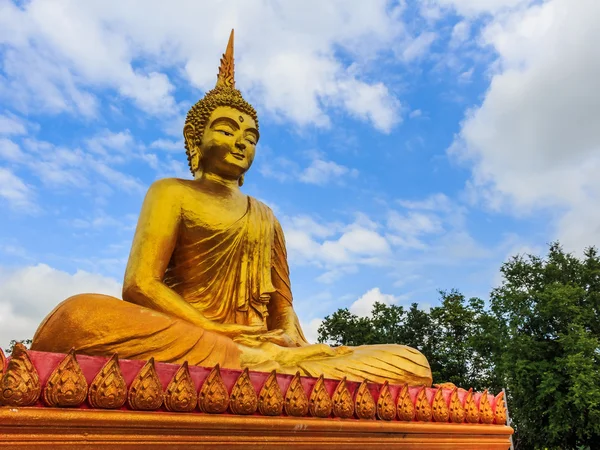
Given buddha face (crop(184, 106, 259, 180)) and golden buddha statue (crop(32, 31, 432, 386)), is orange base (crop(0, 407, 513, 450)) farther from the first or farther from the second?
buddha face (crop(184, 106, 259, 180))

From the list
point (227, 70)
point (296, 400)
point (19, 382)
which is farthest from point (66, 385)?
point (227, 70)

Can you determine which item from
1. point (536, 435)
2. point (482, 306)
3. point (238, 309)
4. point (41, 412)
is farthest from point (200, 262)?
point (482, 306)

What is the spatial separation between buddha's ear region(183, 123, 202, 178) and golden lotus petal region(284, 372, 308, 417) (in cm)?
290

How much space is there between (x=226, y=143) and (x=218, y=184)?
43 cm

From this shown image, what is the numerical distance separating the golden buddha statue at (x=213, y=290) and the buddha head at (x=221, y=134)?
0.01 m

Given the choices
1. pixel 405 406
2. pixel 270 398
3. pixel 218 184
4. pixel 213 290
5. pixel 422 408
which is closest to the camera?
pixel 270 398

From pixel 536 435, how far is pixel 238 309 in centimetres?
1745

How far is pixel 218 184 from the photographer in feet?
17.8

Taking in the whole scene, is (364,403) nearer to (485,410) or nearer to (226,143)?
(485,410)

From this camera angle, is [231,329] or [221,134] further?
[221,134]

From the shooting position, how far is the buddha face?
531 centimetres

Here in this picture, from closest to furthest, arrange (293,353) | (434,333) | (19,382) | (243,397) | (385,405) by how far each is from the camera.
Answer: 1. (19,382)
2. (243,397)
3. (385,405)
4. (293,353)
5. (434,333)

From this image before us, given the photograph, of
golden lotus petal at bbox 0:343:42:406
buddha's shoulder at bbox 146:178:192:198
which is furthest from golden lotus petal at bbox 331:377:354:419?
buddha's shoulder at bbox 146:178:192:198

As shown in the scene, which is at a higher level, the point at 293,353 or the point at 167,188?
the point at 167,188
